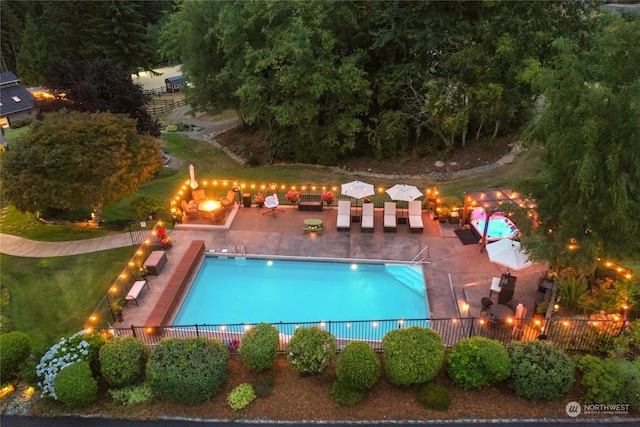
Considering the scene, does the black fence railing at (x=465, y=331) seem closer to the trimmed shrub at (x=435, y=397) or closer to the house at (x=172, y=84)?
the trimmed shrub at (x=435, y=397)

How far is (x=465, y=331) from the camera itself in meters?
13.3

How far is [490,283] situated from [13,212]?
→ 22312 mm

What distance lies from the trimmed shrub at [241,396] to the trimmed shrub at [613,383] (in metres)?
8.34

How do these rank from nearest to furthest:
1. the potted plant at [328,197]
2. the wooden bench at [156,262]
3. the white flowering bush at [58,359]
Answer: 1. the white flowering bush at [58,359]
2. the wooden bench at [156,262]
3. the potted plant at [328,197]

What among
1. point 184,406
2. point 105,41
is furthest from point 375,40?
point 105,41

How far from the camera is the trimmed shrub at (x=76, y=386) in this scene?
11.2m

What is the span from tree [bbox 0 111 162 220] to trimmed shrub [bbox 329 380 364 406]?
1198 cm

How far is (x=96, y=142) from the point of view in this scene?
1808 centimetres

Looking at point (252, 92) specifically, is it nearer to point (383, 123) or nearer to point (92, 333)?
point (383, 123)

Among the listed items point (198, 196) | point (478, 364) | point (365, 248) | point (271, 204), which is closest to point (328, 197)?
point (271, 204)

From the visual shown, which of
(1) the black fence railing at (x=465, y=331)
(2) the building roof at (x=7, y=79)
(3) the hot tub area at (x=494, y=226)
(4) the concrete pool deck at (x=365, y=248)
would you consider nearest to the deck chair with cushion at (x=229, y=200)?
(4) the concrete pool deck at (x=365, y=248)

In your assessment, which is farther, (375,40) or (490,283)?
(375,40)

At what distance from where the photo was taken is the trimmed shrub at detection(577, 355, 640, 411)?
35.6 feet

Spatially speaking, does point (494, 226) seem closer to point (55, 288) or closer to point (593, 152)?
point (593, 152)
